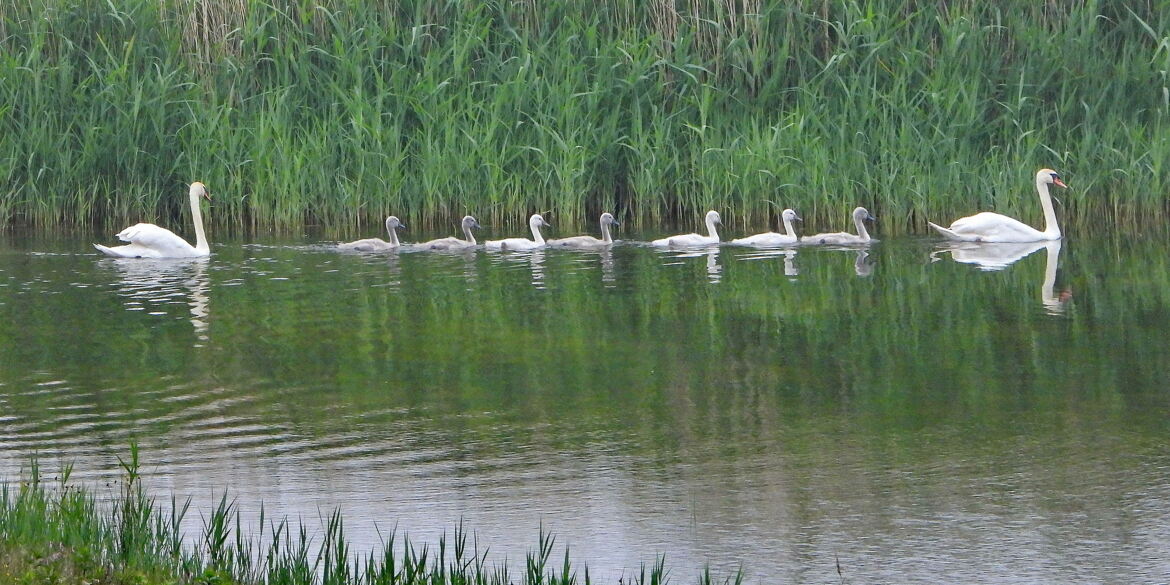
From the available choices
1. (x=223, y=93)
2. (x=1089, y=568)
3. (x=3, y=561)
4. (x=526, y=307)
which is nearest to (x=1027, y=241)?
(x=526, y=307)

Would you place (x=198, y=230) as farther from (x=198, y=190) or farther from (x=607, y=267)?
(x=607, y=267)

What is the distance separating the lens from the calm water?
20.9 feet

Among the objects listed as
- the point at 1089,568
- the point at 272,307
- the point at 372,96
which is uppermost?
the point at 372,96

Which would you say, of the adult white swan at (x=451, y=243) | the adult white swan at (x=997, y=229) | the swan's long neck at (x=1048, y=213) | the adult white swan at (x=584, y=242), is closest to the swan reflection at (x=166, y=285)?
the adult white swan at (x=451, y=243)

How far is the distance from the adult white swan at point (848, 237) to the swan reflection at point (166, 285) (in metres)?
5.51

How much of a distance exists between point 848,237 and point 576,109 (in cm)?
355

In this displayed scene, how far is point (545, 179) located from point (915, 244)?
389cm

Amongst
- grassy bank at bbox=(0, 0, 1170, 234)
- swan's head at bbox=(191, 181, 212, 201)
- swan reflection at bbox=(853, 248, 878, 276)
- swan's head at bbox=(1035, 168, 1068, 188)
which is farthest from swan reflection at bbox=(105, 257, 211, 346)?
swan's head at bbox=(1035, 168, 1068, 188)

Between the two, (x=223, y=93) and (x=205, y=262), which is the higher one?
(x=223, y=93)

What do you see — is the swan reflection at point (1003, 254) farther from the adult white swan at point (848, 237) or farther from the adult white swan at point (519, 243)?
the adult white swan at point (519, 243)

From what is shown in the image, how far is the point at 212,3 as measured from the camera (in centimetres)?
1858

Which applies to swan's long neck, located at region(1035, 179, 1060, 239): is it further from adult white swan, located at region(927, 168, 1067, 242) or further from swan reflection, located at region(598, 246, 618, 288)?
swan reflection, located at region(598, 246, 618, 288)

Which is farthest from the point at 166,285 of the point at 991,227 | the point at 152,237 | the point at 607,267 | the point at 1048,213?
the point at 1048,213

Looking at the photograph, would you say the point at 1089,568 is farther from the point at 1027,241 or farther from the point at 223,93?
the point at 223,93
